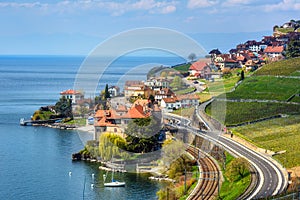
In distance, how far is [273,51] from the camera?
1511 inches

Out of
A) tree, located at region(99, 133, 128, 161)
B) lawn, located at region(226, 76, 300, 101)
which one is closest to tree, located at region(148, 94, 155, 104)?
lawn, located at region(226, 76, 300, 101)

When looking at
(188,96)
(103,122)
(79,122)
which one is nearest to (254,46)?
(188,96)

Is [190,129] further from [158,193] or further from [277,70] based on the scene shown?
[277,70]

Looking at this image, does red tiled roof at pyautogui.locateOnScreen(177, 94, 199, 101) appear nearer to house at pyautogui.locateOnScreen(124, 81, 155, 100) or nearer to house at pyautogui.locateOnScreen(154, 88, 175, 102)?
house at pyautogui.locateOnScreen(154, 88, 175, 102)

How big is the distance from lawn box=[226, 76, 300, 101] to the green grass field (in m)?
0.77

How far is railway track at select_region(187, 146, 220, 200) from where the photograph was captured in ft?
43.3

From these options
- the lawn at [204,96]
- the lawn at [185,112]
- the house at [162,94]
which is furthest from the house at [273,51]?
the lawn at [185,112]

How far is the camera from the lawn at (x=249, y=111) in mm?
21048

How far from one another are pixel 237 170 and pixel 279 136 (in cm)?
457

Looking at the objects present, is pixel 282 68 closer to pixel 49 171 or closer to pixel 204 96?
pixel 204 96

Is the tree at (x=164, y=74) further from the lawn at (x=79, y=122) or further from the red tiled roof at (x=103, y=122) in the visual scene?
the red tiled roof at (x=103, y=122)

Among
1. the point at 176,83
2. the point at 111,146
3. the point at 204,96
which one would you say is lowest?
the point at 111,146

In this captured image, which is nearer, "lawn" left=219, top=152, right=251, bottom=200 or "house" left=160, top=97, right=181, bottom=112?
"lawn" left=219, top=152, right=251, bottom=200

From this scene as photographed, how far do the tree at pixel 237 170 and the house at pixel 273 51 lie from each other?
80.1ft
